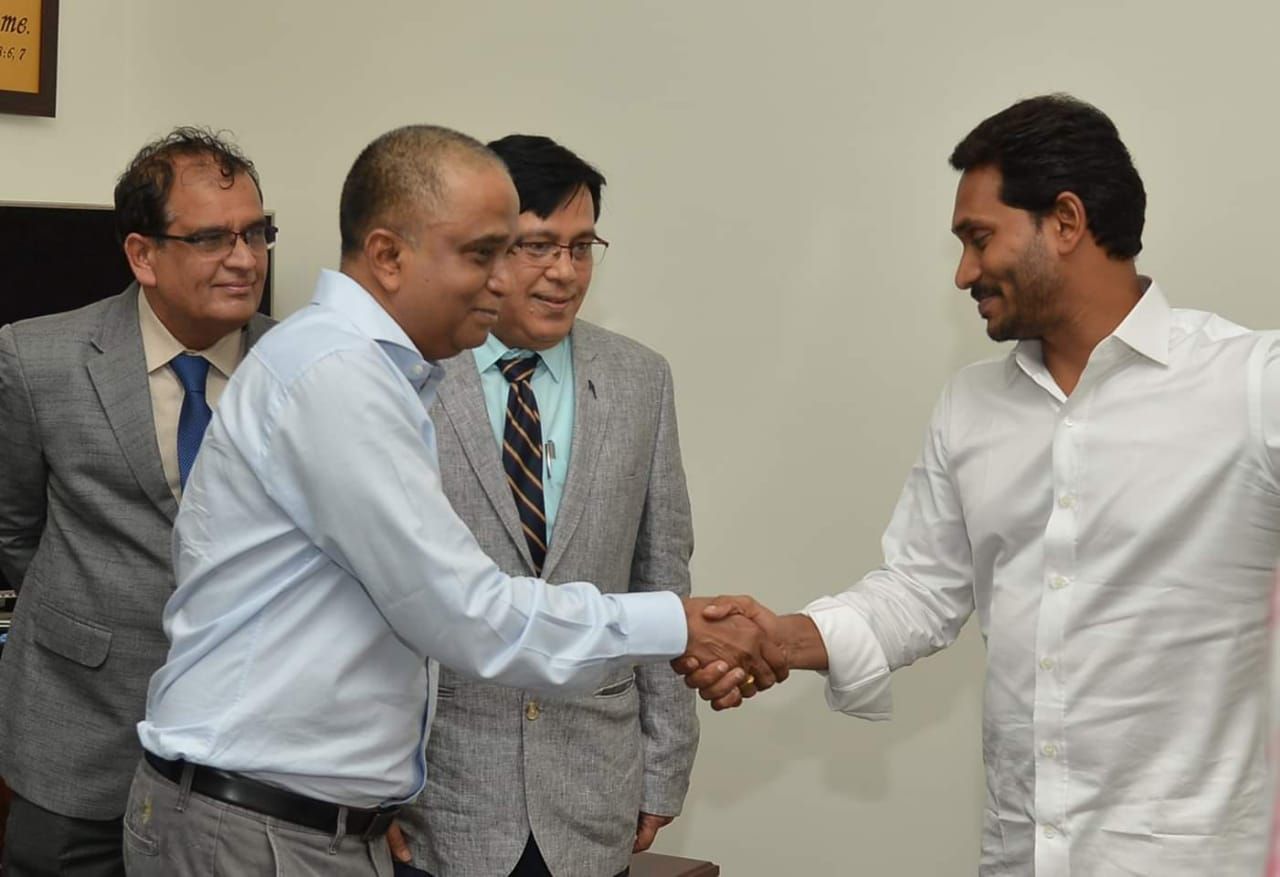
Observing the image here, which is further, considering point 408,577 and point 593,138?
point 593,138

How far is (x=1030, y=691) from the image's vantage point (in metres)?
2.36

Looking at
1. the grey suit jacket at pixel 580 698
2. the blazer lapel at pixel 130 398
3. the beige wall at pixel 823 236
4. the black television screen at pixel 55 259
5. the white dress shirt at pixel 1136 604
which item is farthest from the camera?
the black television screen at pixel 55 259

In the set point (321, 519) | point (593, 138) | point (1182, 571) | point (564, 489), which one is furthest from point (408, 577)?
point (593, 138)

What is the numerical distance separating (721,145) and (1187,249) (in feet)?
3.25

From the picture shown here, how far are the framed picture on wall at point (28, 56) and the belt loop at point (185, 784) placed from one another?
108 inches

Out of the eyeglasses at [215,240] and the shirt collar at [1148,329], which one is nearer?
the shirt collar at [1148,329]

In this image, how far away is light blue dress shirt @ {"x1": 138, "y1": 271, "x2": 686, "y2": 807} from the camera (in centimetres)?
194

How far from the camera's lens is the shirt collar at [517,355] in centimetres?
264

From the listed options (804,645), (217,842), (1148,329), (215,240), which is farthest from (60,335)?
(1148,329)

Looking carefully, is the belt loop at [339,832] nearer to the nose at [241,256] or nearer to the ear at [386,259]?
the ear at [386,259]

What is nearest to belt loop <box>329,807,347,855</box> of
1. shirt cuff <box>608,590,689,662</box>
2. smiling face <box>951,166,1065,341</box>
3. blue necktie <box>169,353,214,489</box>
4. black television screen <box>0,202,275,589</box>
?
shirt cuff <box>608,590,689,662</box>

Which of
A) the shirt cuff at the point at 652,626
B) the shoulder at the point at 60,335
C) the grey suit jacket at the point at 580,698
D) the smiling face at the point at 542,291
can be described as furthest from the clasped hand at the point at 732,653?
the shoulder at the point at 60,335

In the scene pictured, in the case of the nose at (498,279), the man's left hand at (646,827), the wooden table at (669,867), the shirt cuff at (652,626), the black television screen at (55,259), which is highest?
the nose at (498,279)

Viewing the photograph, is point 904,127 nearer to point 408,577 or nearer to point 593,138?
point 593,138
